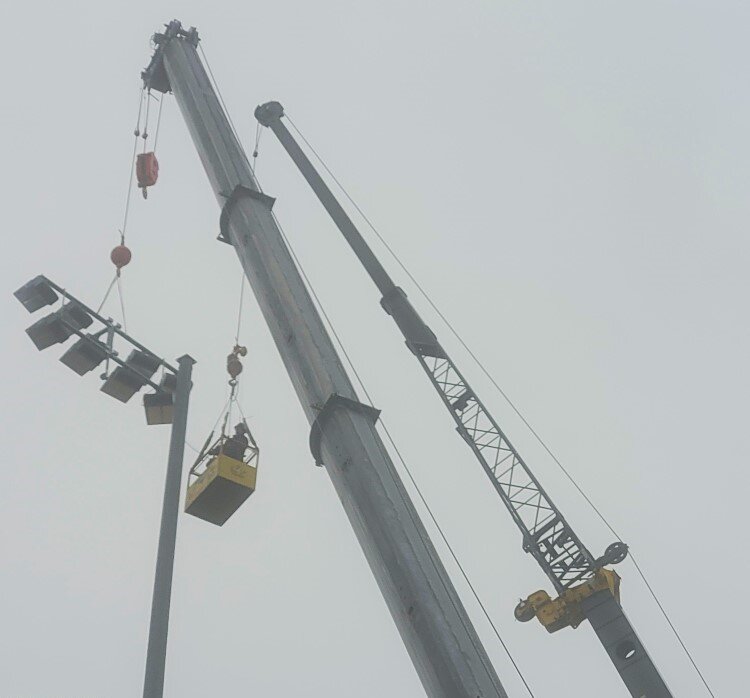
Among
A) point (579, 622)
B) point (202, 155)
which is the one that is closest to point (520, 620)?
point (579, 622)

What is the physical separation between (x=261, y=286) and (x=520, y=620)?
18010 millimetres

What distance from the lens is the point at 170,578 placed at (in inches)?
377

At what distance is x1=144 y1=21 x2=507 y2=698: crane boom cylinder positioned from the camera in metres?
8.86

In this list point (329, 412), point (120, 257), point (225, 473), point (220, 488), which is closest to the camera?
point (329, 412)

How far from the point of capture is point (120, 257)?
54.9 ft

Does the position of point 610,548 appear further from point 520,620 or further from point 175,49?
point 175,49

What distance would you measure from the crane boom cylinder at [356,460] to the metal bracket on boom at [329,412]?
14mm

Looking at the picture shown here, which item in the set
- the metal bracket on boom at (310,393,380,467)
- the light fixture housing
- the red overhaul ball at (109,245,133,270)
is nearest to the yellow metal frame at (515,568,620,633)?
the red overhaul ball at (109,245,133,270)

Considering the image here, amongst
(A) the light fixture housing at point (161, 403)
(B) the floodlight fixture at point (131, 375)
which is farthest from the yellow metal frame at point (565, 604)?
(B) the floodlight fixture at point (131, 375)

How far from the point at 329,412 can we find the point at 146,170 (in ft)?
38.9

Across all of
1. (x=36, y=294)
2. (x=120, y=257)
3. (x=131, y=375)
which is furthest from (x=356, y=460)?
(x=120, y=257)

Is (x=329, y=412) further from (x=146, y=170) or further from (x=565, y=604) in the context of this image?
(x=565, y=604)

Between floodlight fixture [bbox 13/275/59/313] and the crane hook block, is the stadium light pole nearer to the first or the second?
floodlight fixture [bbox 13/275/59/313]

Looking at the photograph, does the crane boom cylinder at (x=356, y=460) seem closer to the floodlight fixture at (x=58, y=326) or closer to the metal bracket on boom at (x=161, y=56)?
the floodlight fixture at (x=58, y=326)
